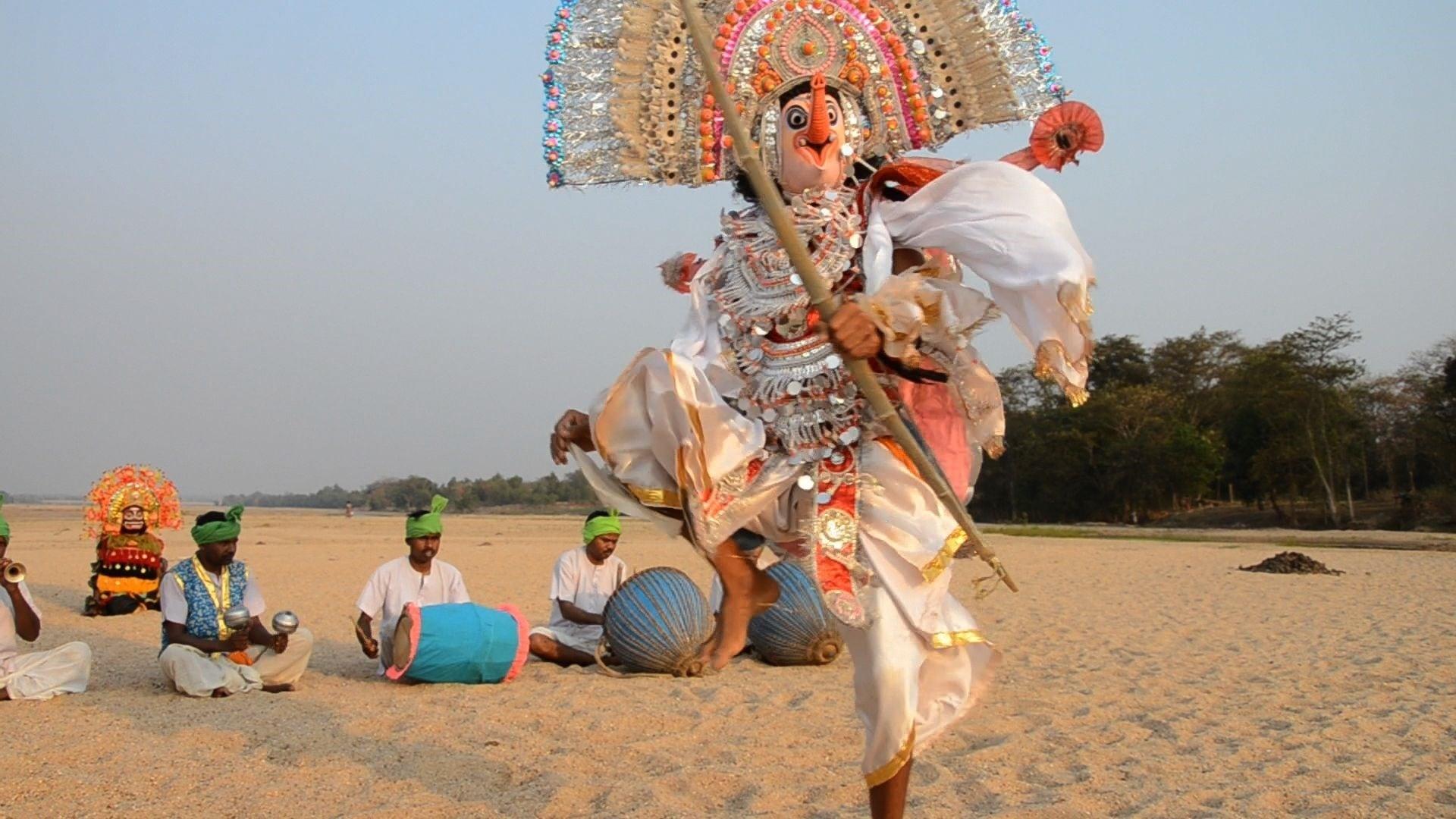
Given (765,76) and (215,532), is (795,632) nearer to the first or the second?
(215,532)

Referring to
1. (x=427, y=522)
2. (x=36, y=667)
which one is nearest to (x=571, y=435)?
(x=427, y=522)

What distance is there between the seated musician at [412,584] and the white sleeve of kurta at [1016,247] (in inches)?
212

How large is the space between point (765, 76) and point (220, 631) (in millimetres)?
5592

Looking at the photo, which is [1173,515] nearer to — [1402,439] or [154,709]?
[1402,439]

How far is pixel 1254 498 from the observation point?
4125 centimetres

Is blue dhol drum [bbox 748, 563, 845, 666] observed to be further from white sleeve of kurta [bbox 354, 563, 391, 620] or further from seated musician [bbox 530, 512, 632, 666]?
white sleeve of kurta [bbox 354, 563, 391, 620]

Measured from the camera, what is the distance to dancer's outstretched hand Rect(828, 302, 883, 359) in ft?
10.3

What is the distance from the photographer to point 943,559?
3.43 meters

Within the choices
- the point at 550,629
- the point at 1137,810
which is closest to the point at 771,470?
the point at 1137,810

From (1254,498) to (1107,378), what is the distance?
9.96 metres

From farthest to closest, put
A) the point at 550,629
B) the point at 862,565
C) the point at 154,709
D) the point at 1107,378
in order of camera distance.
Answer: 1. the point at 1107,378
2. the point at 550,629
3. the point at 154,709
4. the point at 862,565

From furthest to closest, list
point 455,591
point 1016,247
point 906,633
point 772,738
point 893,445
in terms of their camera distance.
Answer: point 455,591 < point 772,738 < point 893,445 < point 906,633 < point 1016,247

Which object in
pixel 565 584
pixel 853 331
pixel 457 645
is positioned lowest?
pixel 457 645

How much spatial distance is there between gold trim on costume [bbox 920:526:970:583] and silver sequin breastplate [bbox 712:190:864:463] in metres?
0.43
